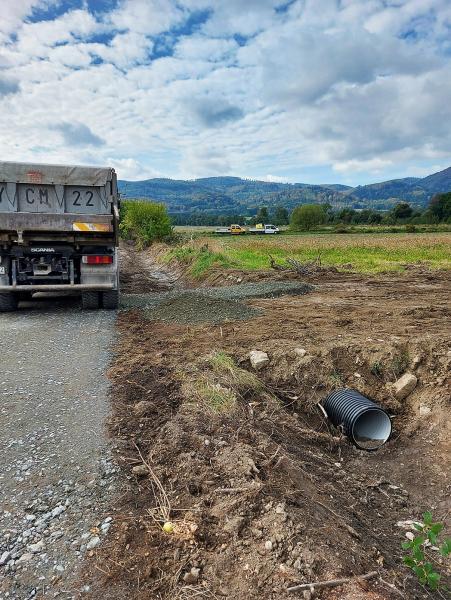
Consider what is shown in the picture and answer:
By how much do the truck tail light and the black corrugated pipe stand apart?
595cm

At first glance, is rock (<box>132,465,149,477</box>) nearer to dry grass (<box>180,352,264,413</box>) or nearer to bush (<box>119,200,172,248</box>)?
dry grass (<box>180,352,264,413</box>)

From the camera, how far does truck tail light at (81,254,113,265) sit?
30.5ft

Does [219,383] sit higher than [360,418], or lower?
higher

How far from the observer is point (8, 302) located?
30.7 feet

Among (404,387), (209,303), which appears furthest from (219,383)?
(209,303)

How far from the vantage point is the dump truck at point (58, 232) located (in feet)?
29.1

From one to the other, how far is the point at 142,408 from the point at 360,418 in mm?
2687

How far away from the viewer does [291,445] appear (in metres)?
4.43

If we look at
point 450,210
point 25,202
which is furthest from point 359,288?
point 450,210

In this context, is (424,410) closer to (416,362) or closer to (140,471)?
(416,362)

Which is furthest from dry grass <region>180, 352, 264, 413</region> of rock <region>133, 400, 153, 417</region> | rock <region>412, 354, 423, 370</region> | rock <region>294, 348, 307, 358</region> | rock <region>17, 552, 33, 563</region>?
rock <region>412, 354, 423, 370</region>

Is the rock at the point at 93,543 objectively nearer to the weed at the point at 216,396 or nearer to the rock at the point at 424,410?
the weed at the point at 216,396

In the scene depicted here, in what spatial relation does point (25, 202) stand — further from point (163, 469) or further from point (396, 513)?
point (396, 513)

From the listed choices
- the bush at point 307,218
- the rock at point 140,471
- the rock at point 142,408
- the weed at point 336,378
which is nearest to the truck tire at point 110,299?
the rock at point 142,408
